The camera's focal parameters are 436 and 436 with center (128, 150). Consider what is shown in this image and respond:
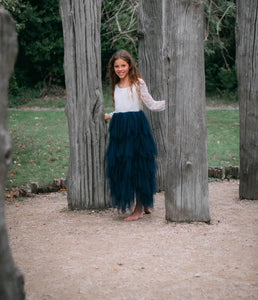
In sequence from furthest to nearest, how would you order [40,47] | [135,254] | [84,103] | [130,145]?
[40,47]
[84,103]
[130,145]
[135,254]

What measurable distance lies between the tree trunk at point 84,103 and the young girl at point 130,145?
10.8 inches

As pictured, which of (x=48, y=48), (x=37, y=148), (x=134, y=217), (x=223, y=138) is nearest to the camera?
(x=134, y=217)

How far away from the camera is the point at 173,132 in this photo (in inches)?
189

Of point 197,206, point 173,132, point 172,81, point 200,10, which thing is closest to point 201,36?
point 200,10

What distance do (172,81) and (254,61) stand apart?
1.54 metres

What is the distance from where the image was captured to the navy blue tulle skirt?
201 inches

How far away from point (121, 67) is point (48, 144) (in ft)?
19.2

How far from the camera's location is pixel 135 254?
13.3 ft

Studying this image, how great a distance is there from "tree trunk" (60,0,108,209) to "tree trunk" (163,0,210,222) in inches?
39.9

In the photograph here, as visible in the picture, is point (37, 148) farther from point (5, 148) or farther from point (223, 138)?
point (5, 148)

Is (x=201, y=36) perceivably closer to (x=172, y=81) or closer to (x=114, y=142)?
(x=172, y=81)

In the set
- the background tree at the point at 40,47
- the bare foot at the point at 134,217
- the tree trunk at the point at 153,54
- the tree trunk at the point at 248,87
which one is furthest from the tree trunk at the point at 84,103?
the background tree at the point at 40,47

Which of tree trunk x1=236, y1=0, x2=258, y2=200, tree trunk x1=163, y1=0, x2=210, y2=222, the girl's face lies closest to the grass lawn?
tree trunk x1=236, y1=0, x2=258, y2=200

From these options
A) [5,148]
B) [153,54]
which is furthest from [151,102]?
[5,148]
